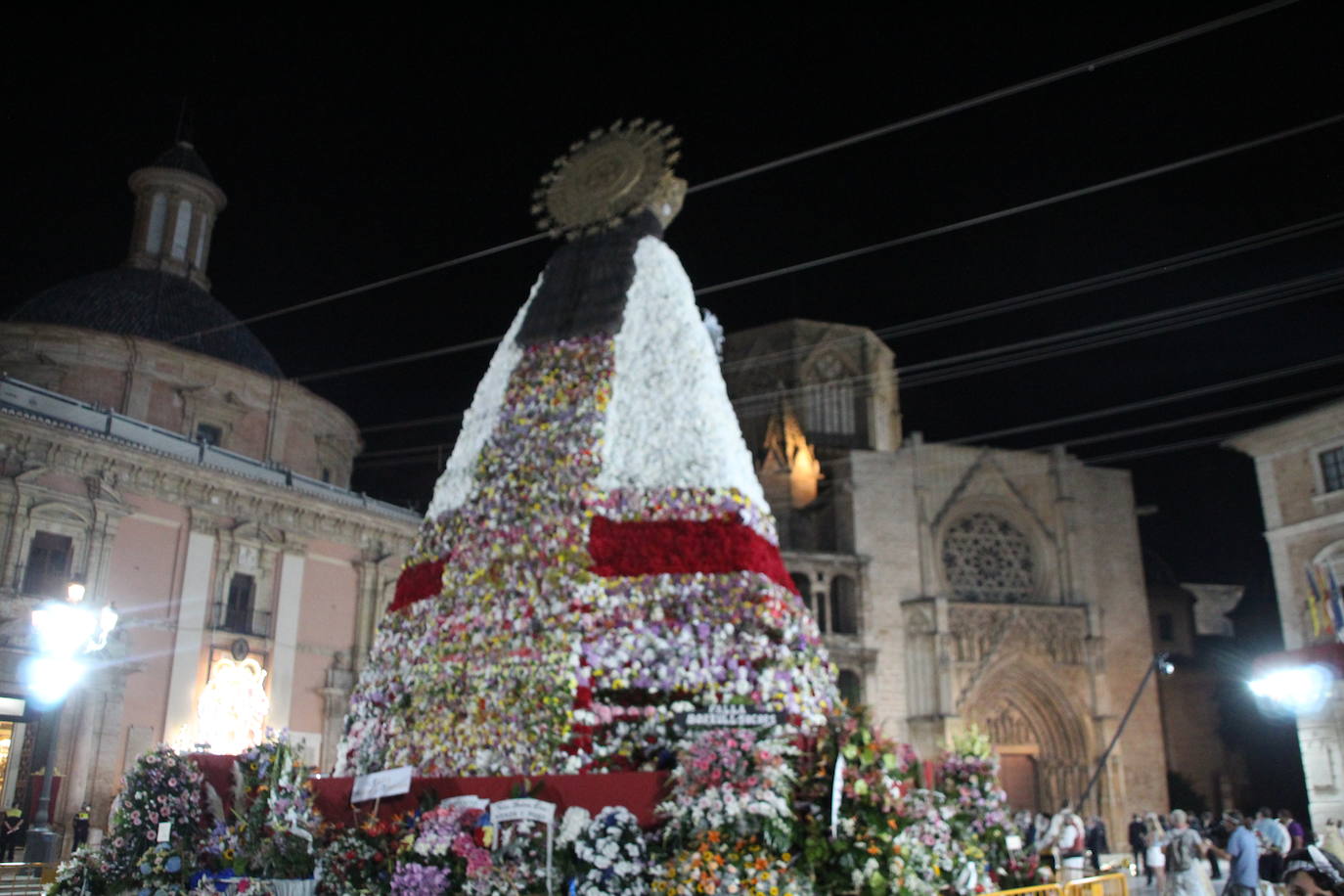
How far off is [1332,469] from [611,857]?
2038 cm

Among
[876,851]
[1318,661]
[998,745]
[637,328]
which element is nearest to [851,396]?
[998,745]

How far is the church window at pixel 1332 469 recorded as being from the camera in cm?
2106

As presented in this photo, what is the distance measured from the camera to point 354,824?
275 inches

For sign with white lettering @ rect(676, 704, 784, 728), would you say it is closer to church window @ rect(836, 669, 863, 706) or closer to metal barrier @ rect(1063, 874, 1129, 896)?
metal barrier @ rect(1063, 874, 1129, 896)

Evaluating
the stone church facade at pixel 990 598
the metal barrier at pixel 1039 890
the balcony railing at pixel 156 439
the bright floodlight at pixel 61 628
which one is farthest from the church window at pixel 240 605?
the metal barrier at pixel 1039 890

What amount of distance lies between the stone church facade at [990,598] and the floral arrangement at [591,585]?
62.4 ft

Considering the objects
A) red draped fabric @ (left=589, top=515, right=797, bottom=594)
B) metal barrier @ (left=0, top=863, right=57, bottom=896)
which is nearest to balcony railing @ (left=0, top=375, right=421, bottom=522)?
metal barrier @ (left=0, top=863, right=57, bottom=896)

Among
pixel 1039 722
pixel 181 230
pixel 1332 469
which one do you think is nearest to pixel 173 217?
pixel 181 230

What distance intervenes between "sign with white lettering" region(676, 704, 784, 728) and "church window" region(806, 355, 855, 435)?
27947 millimetres

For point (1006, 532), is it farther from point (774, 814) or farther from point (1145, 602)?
point (774, 814)

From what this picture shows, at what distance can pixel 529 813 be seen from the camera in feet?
20.0

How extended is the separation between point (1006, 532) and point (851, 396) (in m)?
6.78

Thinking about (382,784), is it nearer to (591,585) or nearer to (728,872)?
(591,585)

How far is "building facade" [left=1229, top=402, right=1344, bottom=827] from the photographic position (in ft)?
65.6
